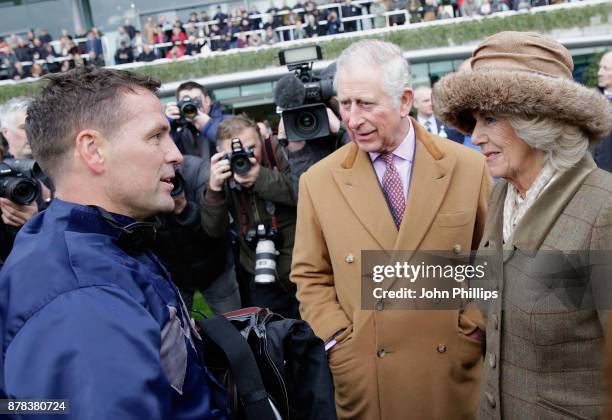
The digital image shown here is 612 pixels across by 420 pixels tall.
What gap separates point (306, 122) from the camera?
121 inches

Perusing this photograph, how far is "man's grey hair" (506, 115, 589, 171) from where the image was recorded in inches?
69.1

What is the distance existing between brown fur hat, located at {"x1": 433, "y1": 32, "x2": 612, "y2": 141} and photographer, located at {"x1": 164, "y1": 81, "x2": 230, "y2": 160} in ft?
8.84

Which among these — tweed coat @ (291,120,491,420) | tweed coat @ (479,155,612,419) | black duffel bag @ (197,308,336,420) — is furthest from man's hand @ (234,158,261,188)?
tweed coat @ (479,155,612,419)

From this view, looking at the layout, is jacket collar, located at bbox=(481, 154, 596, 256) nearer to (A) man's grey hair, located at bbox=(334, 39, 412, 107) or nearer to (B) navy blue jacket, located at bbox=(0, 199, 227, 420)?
(A) man's grey hair, located at bbox=(334, 39, 412, 107)

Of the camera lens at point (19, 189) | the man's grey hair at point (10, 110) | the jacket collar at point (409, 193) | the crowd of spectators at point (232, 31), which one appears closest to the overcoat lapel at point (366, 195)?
the jacket collar at point (409, 193)

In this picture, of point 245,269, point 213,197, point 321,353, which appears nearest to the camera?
point 321,353

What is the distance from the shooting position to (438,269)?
7.44 feet

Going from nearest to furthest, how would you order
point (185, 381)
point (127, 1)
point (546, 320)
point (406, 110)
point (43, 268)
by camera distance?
1. point (43, 268)
2. point (185, 381)
3. point (546, 320)
4. point (406, 110)
5. point (127, 1)

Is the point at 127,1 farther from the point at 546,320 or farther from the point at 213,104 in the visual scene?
the point at 546,320

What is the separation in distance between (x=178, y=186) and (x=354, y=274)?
4.72 feet

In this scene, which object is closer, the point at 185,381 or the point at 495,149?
the point at 185,381

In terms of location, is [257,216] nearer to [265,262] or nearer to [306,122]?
[265,262]

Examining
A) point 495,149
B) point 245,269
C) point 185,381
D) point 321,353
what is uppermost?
point 495,149

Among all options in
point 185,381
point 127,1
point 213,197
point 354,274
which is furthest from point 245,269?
point 127,1
